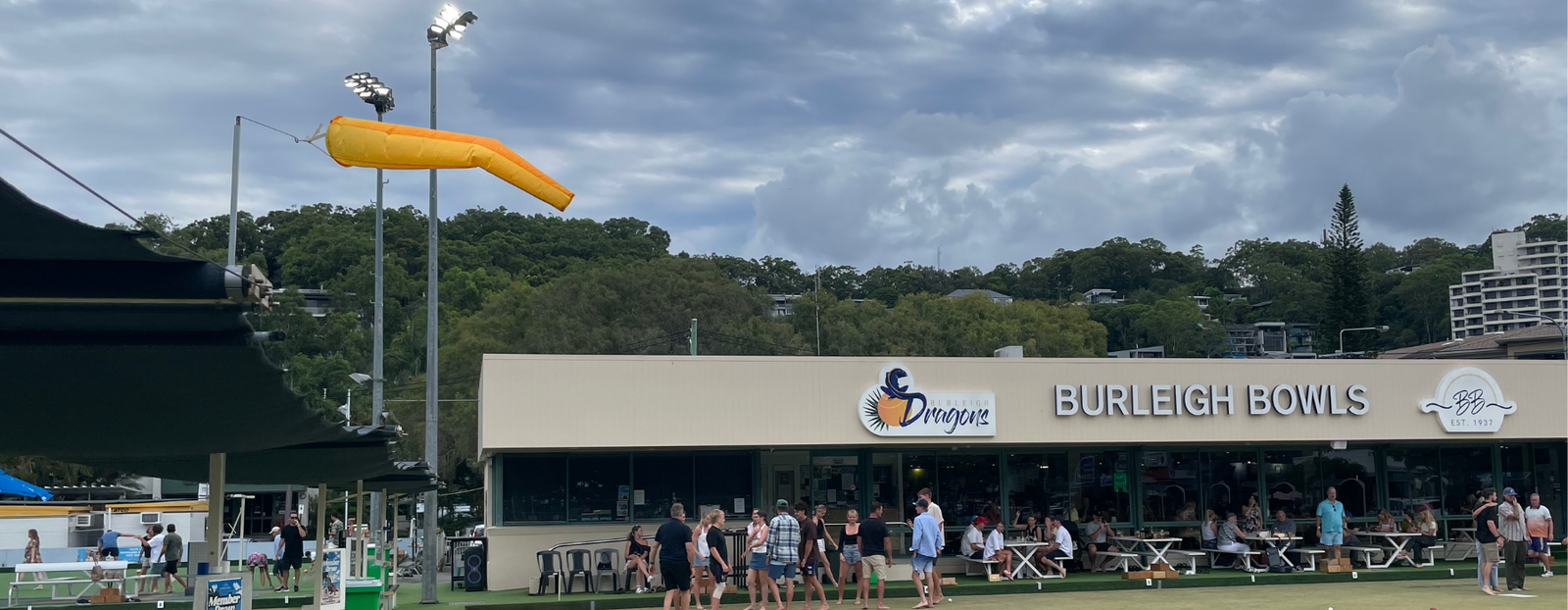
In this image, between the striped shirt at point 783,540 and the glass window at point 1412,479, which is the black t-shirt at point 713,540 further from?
the glass window at point 1412,479

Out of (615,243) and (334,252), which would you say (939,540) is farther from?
(615,243)

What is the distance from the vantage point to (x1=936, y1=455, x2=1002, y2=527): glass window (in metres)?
21.9

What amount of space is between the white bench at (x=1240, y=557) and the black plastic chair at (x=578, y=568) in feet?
32.2

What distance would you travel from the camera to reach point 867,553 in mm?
16812

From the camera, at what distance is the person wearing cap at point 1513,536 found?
669 inches

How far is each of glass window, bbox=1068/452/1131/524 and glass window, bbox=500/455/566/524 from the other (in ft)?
28.5

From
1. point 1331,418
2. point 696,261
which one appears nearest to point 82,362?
point 1331,418

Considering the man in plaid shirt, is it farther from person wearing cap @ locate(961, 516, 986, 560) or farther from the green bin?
person wearing cap @ locate(961, 516, 986, 560)

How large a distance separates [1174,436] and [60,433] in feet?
59.5

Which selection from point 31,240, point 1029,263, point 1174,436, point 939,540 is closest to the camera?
point 31,240

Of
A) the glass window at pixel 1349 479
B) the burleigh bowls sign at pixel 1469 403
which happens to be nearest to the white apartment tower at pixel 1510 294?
the burleigh bowls sign at pixel 1469 403

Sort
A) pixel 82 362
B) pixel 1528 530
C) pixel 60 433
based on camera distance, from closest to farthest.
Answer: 1. pixel 82 362
2. pixel 60 433
3. pixel 1528 530

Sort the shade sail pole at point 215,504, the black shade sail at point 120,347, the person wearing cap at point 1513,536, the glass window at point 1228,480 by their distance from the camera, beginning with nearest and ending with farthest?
the black shade sail at point 120,347 < the shade sail pole at point 215,504 < the person wearing cap at point 1513,536 < the glass window at point 1228,480

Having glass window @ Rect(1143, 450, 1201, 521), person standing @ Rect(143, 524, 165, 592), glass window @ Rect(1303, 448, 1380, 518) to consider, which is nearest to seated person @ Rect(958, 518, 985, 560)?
glass window @ Rect(1143, 450, 1201, 521)
